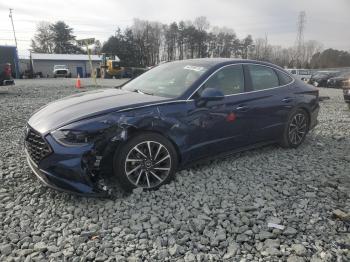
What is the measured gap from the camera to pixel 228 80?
4602 millimetres

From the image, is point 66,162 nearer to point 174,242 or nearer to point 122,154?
point 122,154

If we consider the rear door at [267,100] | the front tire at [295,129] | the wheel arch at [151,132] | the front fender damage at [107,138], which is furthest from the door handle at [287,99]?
the front fender damage at [107,138]

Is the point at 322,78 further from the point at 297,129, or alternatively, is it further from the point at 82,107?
the point at 82,107

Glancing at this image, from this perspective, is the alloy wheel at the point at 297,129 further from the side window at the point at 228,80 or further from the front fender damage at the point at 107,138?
the front fender damage at the point at 107,138

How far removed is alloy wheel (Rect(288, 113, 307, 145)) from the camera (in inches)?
218

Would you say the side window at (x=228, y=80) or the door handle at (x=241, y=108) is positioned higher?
the side window at (x=228, y=80)

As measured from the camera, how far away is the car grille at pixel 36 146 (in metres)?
3.38

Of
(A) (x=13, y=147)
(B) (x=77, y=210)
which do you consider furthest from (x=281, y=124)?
(A) (x=13, y=147)

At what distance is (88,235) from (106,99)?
5.77 feet

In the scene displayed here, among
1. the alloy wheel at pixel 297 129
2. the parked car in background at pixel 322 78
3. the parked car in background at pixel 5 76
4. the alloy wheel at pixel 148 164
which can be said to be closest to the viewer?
the alloy wheel at pixel 148 164

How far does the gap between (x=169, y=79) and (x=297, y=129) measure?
2.61 metres

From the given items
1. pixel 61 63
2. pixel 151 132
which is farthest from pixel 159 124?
pixel 61 63

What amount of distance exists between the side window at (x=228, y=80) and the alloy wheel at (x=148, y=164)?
3.54ft

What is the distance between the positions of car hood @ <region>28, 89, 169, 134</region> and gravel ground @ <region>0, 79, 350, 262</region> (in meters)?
0.84
